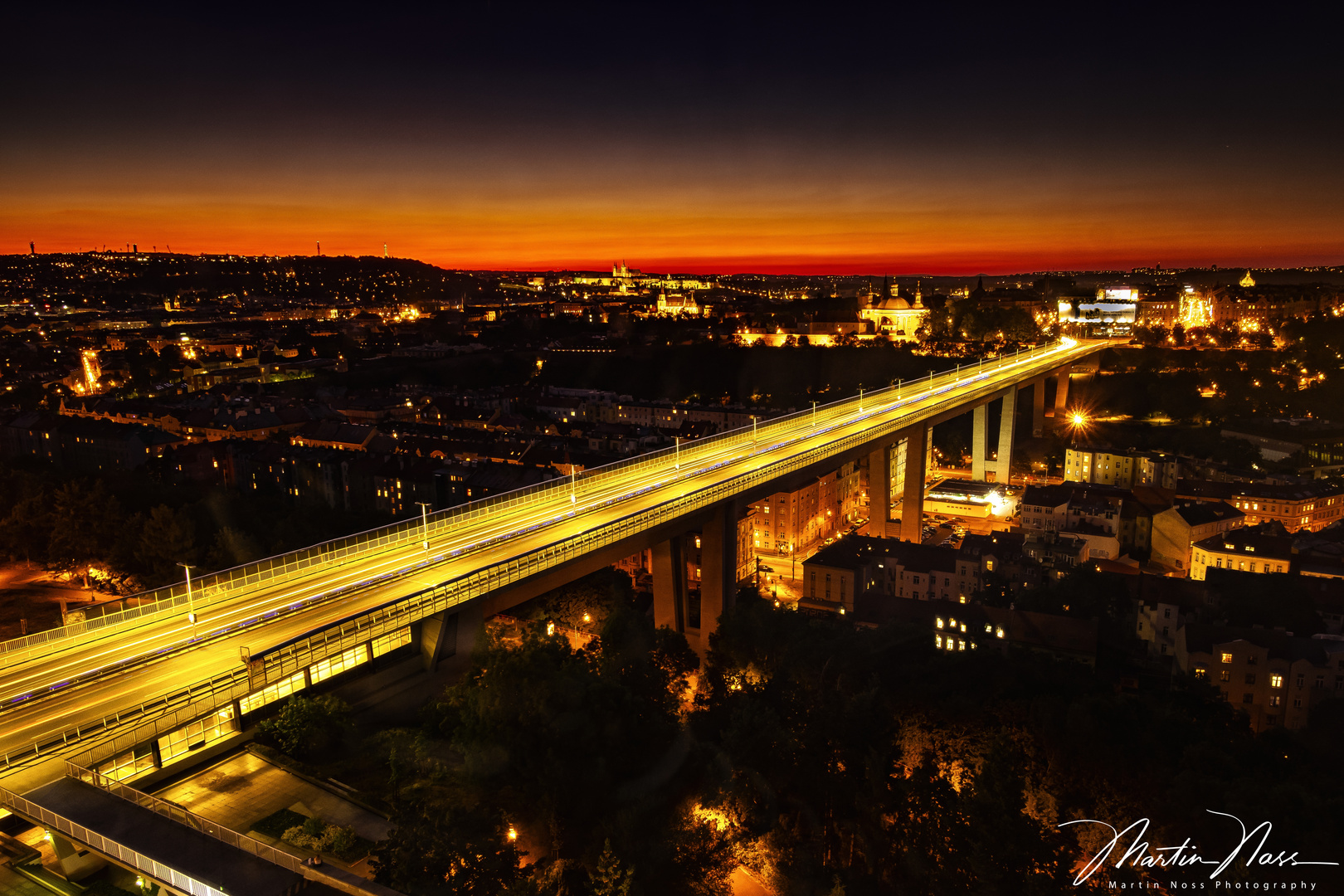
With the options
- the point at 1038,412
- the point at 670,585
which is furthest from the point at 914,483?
the point at 1038,412

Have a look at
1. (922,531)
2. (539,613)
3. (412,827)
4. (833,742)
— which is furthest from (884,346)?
(412,827)

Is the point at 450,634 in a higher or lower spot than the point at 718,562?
higher

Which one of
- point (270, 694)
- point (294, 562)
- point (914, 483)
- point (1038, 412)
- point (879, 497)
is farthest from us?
point (1038, 412)

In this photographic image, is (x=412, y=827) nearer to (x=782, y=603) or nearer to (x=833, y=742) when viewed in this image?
(x=833, y=742)

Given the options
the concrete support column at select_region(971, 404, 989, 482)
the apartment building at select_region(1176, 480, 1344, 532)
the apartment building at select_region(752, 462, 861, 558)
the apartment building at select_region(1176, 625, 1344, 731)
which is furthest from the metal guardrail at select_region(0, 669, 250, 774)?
the concrete support column at select_region(971, 404, 989, 482)

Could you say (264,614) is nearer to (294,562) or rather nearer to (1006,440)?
(294,562)

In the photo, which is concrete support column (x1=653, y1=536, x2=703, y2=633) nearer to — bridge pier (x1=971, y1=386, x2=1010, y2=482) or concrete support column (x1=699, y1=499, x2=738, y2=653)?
concrete support column (x1=699, y1=499, x2=738, y2=653)
